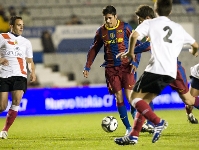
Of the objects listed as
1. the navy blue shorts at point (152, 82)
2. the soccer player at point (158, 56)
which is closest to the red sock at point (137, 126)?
the soccer player at point (158, 56)

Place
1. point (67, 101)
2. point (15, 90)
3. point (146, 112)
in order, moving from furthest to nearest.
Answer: point (67, 101)
point (15, 90)
point (146, 112)

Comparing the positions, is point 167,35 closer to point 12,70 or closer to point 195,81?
point 12,70

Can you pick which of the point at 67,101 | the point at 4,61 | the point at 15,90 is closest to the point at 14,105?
the point at 15,90

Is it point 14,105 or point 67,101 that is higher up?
point 14,105

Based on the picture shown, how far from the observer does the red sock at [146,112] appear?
21.7 ft

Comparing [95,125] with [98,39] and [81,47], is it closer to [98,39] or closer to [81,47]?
[98,39]

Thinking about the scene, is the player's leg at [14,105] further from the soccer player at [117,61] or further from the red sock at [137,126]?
the red sock at [137,126]

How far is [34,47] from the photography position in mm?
18469

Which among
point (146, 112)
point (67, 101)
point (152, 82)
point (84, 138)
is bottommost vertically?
point (67, 101)

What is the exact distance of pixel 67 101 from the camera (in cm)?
1494

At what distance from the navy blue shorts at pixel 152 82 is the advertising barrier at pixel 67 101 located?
8.17 m

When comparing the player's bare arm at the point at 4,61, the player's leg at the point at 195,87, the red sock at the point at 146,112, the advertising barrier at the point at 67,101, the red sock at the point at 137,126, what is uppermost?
the player's bare arm at the point at 4,61

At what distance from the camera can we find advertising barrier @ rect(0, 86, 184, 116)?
14656mm

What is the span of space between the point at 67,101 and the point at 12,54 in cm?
611
